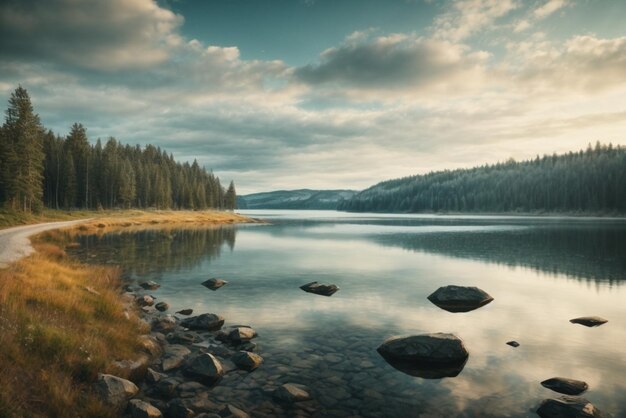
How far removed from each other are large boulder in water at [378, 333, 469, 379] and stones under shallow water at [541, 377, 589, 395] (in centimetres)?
262

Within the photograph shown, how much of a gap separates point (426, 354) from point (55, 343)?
11601 mm

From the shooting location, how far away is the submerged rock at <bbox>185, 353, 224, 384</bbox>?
11445 mm

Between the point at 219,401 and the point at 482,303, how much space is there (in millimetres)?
18288

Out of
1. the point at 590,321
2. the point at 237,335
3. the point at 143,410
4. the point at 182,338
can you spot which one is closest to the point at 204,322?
the point at 182,338

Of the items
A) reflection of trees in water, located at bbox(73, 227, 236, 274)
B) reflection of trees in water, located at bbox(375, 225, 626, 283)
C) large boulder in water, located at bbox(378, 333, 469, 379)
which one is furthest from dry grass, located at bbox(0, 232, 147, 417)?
reflection of trees in water, located at bbox(375, 225, 626, 283)

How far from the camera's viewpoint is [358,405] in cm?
1044

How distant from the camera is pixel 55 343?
34.1 ft

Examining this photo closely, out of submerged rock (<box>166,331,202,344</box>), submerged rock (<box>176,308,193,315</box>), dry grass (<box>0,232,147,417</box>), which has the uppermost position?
dry grass (<box>0,232,147,417</box>)

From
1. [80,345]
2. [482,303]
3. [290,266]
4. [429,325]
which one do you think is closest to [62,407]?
[80,345]

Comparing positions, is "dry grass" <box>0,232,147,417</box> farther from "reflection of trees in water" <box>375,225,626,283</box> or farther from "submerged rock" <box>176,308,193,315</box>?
"reflection of trees in water" <box>375,225,626,283</box>

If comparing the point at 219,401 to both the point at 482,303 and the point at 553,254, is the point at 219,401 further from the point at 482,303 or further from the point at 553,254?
the point at 553,254

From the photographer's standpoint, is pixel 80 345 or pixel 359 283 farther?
pixel 359 283

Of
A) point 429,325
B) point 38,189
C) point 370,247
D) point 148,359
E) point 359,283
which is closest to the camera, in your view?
point 148,359

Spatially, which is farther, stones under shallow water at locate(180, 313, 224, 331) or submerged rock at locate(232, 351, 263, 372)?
stones under shallow water at locate(180, 313, 224, 331)
